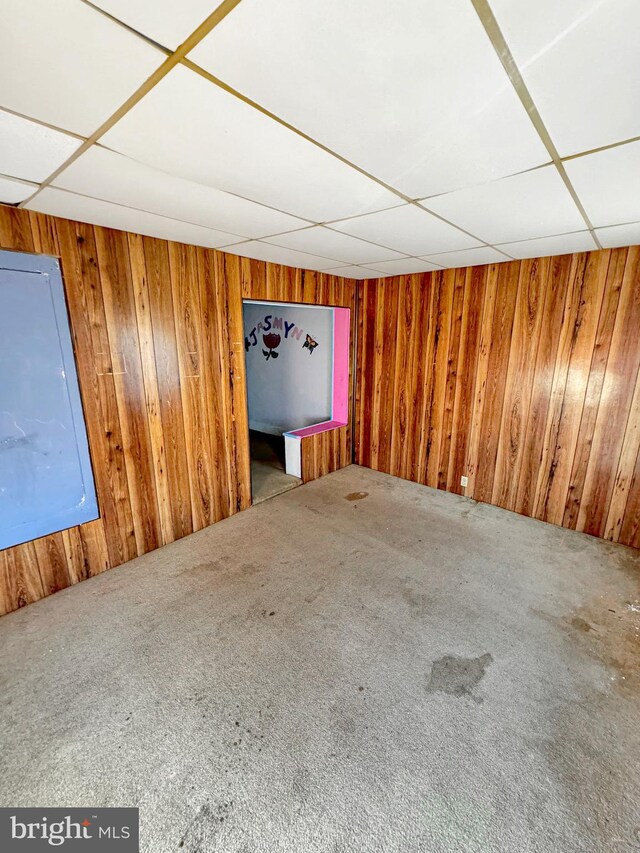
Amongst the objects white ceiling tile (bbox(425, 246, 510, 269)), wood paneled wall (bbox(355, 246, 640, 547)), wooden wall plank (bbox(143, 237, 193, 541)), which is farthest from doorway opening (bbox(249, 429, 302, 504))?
white ceiling tile (bbox(425, 246, 510, 269))

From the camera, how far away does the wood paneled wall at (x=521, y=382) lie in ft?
9.67

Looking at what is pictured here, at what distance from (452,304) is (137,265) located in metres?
2.94

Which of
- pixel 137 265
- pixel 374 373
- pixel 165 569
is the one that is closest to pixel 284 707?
pixel 165 569

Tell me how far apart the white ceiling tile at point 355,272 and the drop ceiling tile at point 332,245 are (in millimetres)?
429

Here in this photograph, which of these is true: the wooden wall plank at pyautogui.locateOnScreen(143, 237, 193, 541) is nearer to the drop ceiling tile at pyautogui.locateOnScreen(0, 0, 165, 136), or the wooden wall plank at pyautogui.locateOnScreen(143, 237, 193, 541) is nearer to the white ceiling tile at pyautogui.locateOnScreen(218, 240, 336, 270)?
the white ceiling tile at pyautogui.locateOnScreen(218, 240, 336, 270)

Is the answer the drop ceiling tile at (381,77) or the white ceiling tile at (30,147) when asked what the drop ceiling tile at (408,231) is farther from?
the white ceiling tile at (30,147)

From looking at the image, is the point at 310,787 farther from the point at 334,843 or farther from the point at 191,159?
the point at 191,159

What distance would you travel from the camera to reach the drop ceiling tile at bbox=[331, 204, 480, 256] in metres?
2.06

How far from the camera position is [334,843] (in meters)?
1.25

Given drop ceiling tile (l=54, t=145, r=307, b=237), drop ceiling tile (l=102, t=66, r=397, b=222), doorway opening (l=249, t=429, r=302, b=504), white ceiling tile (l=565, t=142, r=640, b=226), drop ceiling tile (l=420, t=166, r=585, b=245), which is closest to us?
drop ceiling tile (l=102, t=66, r=397, b=222)

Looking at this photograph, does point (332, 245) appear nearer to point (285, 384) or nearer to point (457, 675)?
point (457, 675)

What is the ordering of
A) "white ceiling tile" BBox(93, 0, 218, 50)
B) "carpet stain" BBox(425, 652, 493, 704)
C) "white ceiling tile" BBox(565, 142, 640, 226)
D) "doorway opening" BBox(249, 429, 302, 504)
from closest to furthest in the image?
"white ceiling tile" BBox(93, 0, 218, 50), "white ceiling tile" BBox(565, 142, 640, 226), "carpet stain" BBox(425, 652, 493, 704), "doorway opening" BBox(249, 429, 302, 504)

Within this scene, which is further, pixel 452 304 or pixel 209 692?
pixel 452 304

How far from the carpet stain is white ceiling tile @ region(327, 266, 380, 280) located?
335cm
